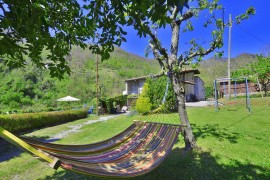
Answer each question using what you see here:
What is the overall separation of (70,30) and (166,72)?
2.64 m

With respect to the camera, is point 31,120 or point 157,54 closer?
point 157,54

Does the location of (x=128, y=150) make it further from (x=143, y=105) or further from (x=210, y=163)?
(x=143, y=105)

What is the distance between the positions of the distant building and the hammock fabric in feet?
64.3

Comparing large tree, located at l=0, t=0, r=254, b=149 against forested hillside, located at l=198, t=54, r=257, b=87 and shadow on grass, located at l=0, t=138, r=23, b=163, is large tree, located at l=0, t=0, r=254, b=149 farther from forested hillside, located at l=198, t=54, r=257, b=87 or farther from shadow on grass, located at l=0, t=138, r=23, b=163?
forested hillside, located at l=198, t=54, r=257, b=87

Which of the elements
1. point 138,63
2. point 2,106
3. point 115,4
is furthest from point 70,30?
point 138,63

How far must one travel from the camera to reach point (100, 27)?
3758mm

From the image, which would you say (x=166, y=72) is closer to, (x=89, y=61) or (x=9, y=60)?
(x=9, y=60)

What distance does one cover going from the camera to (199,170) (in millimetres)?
4344

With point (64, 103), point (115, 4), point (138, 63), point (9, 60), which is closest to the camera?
point (115, 4)

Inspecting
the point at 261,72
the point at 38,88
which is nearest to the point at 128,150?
the point at 261,72

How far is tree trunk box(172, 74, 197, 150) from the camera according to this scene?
5.49m

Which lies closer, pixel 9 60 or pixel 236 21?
pixel 9 60

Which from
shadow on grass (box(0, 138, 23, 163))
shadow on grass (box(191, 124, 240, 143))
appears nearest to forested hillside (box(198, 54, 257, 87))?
shadow on grass (box(191, 124, 240, 143))

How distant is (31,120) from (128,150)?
31.7 ft
